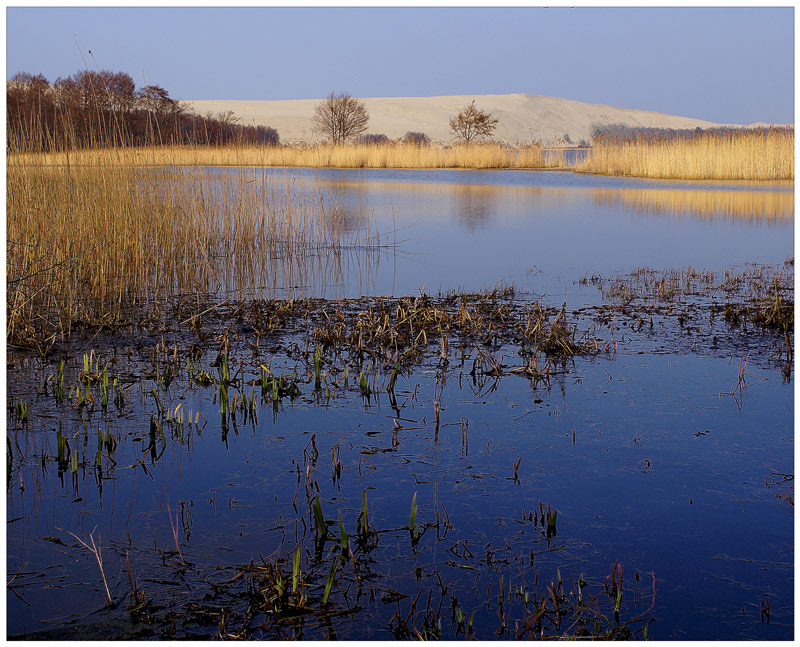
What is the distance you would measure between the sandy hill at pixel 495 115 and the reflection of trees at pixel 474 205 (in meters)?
58.2

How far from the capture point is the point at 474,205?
48.9 ft

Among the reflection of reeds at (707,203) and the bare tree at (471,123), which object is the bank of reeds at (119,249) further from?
the bare tree at (471,123)

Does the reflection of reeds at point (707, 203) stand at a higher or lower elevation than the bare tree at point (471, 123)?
lower

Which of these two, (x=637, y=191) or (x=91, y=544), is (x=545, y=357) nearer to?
(x=91, y=544)

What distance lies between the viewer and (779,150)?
17.4 meters

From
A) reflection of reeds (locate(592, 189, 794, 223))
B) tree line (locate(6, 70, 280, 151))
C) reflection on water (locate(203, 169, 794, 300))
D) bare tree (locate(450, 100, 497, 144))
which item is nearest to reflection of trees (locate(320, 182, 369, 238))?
reflection on water (locate(203, 169, 794, 300))

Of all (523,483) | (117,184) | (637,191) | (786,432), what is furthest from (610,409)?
(637,191)

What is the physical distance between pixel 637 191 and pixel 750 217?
5132 mm

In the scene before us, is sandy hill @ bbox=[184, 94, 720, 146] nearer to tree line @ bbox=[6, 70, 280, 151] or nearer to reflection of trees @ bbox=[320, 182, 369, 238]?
reflection of trees @ bbox=[320, 182, 369, 238]

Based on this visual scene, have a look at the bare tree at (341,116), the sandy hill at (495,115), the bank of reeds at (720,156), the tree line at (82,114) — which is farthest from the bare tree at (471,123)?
the sandy hill at (495,115)

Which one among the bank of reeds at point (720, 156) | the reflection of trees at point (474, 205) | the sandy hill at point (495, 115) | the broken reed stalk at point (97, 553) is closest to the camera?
the broken reed stalk at point (97, 553)

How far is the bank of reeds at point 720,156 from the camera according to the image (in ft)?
57.6

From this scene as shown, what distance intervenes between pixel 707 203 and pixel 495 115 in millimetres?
77732

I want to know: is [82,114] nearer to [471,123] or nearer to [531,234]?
[531,234]
